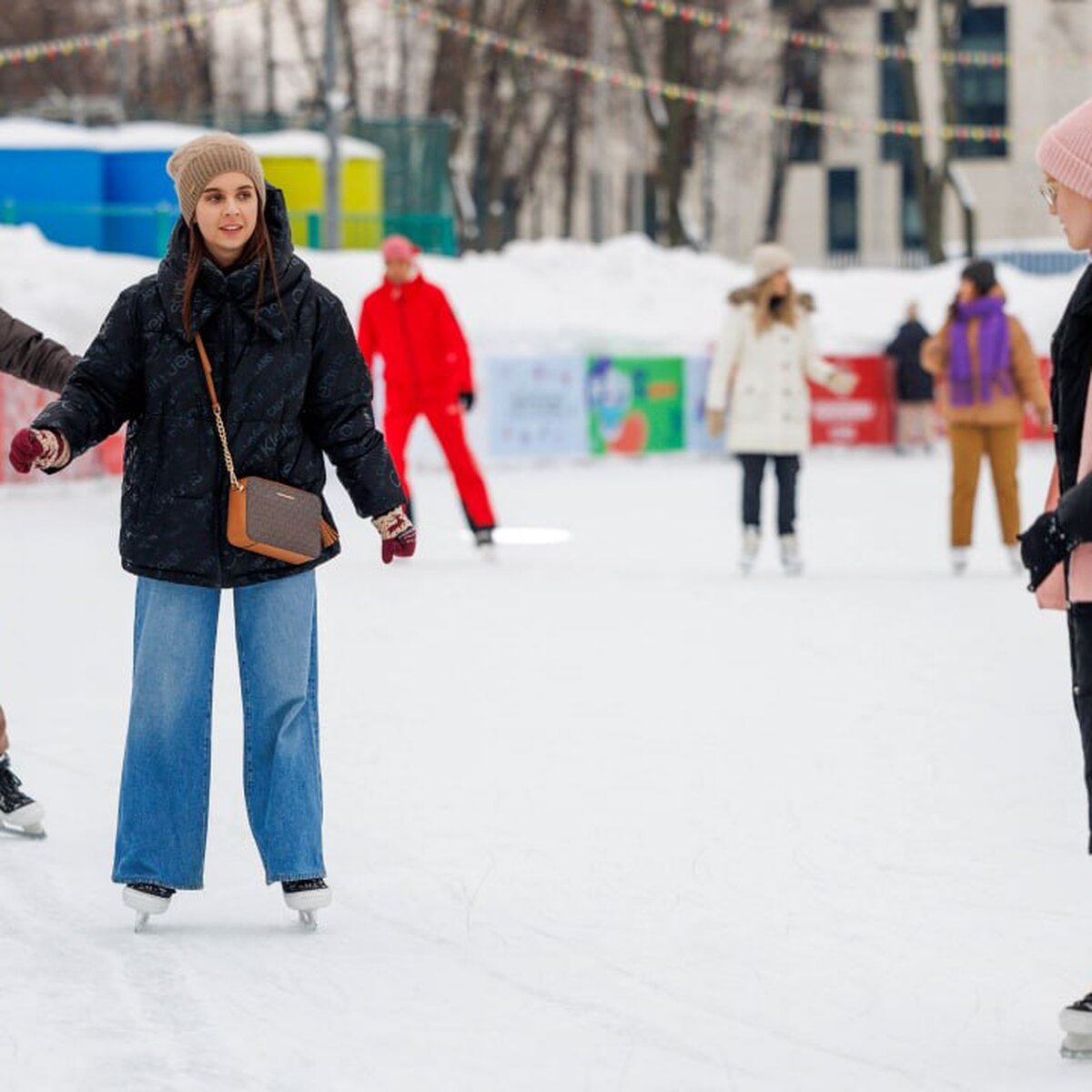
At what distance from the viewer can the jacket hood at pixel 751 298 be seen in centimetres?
1151

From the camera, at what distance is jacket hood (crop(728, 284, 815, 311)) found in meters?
11.5

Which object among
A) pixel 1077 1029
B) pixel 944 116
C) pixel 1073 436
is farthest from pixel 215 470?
pixel 944 116

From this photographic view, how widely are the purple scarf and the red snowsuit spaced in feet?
7.08

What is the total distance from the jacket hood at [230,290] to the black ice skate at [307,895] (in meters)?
0.95

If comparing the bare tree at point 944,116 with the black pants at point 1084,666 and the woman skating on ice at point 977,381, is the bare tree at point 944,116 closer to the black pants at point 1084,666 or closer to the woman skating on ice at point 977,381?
the woman skating on ice at point 977,381

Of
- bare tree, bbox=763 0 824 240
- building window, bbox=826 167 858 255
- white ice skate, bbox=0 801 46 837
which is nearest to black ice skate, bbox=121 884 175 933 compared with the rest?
white ice skate, bbox=0 801 46 837

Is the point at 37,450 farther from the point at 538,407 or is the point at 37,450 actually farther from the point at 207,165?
the point at 538,407

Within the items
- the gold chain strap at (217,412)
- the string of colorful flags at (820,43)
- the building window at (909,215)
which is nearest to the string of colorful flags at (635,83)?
the string of colorful flags at (820,43)

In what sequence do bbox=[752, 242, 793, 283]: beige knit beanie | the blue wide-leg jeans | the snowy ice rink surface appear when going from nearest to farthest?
1. the snowy ice rink surface
2. the blue wide-leg jeans
3. bbox=[752, 242, 793, 283]: beige knit beanie

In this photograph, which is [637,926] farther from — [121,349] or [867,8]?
[867,8]

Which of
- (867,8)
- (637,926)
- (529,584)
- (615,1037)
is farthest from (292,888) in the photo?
(867,8)

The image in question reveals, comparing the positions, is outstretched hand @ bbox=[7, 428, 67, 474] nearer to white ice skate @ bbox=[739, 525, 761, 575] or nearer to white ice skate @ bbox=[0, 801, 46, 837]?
white ice skate @ bbox=[0, 801, 46, 837]

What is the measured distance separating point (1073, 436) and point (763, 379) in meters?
7.86

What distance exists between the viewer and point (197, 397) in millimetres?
4504
